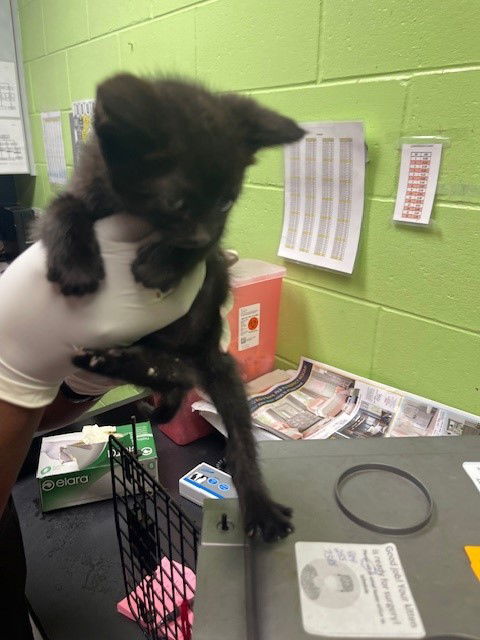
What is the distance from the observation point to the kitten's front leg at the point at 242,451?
60 centimetres

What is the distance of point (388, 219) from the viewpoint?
4.00ft

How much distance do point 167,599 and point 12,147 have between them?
2753 millimetres

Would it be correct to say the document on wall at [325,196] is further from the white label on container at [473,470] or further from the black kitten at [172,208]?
the white label on container at [473,470]

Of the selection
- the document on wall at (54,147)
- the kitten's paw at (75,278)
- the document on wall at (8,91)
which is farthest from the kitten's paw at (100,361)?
the document on wall at (8,91)

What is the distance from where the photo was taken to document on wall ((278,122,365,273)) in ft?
4.09

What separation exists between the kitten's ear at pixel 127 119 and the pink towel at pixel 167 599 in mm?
665

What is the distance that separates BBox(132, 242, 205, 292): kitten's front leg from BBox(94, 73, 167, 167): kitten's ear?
0.15 meters

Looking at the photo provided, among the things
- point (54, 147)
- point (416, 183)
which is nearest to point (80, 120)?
point (54, 147)

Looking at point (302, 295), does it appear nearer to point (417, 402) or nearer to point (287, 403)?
point (287, 403)

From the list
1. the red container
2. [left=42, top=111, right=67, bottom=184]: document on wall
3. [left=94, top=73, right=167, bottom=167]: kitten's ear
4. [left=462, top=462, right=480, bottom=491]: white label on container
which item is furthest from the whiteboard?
[left=462, top=462, right=480, bottom=491]: white label on container

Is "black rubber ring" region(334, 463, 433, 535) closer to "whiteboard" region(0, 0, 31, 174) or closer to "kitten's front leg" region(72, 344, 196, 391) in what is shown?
"kitten's front leg" region(72, 344, 196, 391)

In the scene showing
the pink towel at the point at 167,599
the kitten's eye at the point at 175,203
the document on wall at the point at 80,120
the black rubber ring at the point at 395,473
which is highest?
the document on wall at the point at 80,120

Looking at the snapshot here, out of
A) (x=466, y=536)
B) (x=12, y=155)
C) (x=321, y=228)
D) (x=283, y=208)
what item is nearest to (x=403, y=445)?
(x=466, y=536)

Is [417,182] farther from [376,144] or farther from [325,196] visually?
[325,196]
